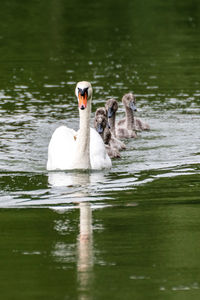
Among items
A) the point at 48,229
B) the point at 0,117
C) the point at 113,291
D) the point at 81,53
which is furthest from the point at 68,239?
the point at 81,53

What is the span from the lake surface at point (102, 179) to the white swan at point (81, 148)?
0.26 m

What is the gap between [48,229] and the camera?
10.3 meters

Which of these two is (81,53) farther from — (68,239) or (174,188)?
(68,239)

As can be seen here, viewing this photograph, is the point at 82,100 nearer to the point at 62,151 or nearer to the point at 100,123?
the point at 62,151

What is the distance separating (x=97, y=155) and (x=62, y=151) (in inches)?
22.0

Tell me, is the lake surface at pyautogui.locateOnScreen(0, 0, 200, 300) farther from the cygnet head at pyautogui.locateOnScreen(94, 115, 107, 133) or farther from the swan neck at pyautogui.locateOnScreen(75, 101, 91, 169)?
the cygnet head at pyautogui.locateOnScreen(94, 115, 107, 133)

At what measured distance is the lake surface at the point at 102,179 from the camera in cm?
848

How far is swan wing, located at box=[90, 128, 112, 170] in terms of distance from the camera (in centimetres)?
1448

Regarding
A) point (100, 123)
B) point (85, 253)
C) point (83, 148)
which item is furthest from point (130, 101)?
point (85, 253)

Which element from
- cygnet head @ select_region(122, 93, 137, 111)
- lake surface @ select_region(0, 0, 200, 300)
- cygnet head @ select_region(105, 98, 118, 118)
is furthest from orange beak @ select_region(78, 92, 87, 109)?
cygnet head @ select_region(122, 93, 137, 111)

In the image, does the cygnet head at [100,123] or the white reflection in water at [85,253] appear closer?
the white reflection in water at [85,253]

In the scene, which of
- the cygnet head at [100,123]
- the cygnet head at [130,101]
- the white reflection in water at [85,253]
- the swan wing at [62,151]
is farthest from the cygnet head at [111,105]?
the white reflection in water at [85,253]

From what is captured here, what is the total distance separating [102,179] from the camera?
13711 mm

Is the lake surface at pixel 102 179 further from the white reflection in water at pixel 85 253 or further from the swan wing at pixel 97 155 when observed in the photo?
the swan wing at pixel 97 155
